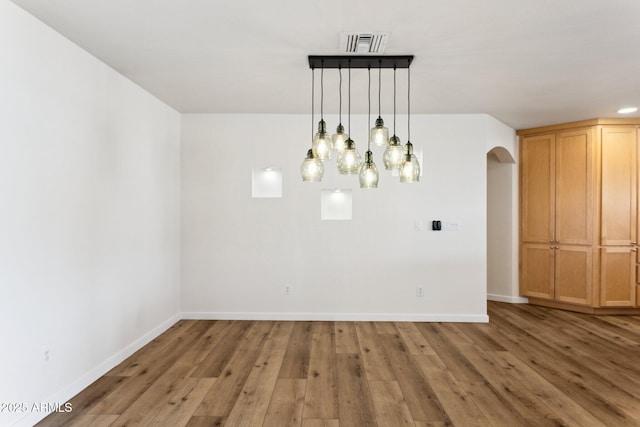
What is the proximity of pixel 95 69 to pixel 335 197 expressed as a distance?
2856mm

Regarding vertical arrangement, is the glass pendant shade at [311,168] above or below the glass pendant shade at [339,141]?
below

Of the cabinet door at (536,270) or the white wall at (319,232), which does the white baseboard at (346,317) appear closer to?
the white wall at (319,232)

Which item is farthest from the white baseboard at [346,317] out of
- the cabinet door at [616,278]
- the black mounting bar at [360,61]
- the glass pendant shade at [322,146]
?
the black mounting bar at [360,61]

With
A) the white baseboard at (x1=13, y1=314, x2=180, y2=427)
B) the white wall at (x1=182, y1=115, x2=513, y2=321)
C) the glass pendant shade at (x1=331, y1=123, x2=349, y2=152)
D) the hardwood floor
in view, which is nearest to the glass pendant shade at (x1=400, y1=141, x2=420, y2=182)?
the glass pendant shade at (x1=331, y1=123, x2=349, y2=152)

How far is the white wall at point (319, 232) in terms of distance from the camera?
437 centimetres

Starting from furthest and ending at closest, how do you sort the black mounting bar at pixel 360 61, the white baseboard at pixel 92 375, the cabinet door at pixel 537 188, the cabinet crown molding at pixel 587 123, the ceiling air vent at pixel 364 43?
the cabinet door at pixel 537 188 → the cabinet crown molding at pixel 587 123 → the black mounting bar at pixel 360 61 → the ceiling air vent at pixel 364 43 → the white baseboard at pixel 92 375

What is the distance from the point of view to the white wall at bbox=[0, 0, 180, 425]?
207 centimetres

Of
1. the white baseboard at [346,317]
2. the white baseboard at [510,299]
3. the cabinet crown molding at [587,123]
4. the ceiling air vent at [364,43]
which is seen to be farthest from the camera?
the white baseboard at [510,299]

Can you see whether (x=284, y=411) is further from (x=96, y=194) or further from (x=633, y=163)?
(x=633, y=163)

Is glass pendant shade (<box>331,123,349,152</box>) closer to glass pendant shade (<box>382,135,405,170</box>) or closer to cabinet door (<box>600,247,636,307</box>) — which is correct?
glass pendant shade (<box>382,135,405,170</box>)

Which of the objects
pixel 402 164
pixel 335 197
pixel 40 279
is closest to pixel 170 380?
pixel 40 279

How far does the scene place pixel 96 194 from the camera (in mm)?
2814

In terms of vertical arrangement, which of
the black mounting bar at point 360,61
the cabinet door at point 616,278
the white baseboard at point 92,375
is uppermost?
the black mounting bar at point 360,61

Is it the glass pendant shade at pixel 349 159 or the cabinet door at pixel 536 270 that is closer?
the glass pendant shade at pixel 349 159
